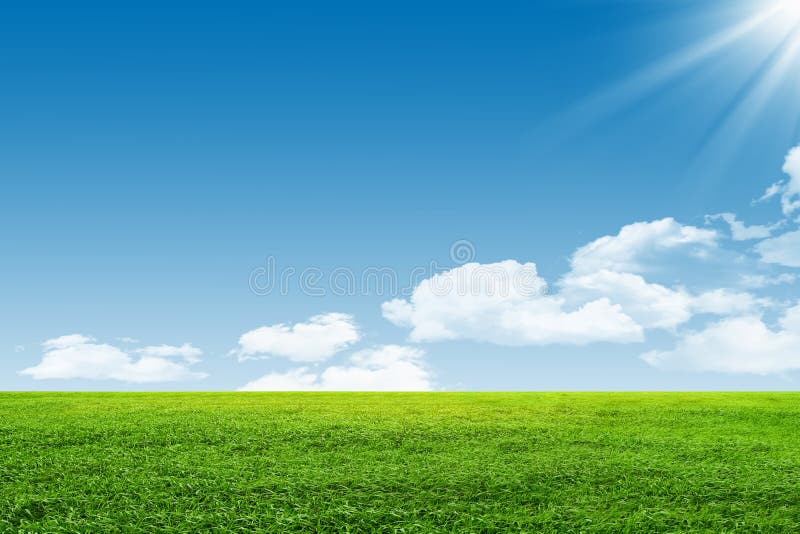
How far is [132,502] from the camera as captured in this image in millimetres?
6250

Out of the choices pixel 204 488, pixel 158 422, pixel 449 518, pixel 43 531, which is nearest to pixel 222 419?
pixel 158 422

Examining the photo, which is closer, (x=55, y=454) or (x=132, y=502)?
(x=132, y=502)

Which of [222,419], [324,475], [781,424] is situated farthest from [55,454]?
[781,424]

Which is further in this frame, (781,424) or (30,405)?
(30,405)

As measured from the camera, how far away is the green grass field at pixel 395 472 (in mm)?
5918

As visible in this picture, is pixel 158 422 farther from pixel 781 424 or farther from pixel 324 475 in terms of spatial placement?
pixel 781 424

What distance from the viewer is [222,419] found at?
470 inches

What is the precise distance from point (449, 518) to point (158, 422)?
25.2ft

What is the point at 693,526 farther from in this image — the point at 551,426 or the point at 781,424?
the point at 781,424

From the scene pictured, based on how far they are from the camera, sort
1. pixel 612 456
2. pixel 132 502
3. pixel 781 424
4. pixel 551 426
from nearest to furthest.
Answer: pixel 132 502 < pixel 612 456 < pixel 551 426 < pixel 781 424

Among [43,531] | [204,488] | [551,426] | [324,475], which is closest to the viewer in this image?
[43,531]

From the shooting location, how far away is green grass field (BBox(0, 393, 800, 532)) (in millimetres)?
5918

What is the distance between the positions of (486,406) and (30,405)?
11971 mm

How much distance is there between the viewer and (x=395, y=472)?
736 centimetres
